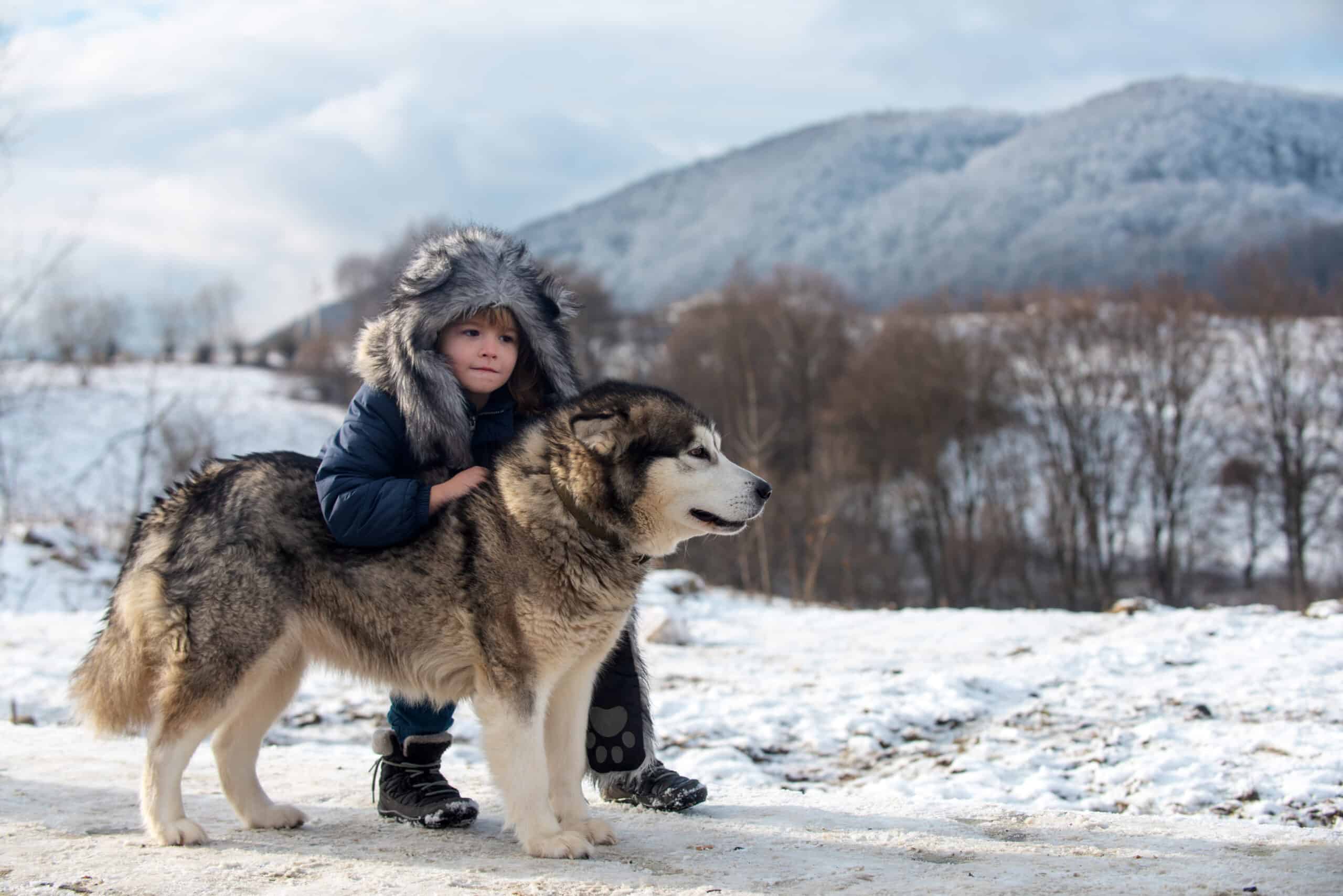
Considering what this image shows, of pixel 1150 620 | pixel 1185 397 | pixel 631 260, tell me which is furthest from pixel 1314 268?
pixel 631 260

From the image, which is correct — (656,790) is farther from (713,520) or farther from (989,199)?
(989,199)

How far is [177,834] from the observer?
148 inches

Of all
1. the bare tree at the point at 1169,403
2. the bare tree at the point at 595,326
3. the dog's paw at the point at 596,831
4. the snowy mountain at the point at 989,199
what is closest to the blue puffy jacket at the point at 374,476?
the dog's paw at the point at 596,831

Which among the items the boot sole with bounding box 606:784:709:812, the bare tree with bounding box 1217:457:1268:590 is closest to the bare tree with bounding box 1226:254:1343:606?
the bare tree with bounding box 1217:457:1268:590

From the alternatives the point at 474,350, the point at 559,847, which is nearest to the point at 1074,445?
the point at 474,350

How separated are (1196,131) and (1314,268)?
187ft

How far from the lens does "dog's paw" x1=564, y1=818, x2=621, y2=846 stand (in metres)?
3.88

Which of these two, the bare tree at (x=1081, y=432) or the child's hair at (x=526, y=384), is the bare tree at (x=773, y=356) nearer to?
the bare tree at (x=1081, y=432)

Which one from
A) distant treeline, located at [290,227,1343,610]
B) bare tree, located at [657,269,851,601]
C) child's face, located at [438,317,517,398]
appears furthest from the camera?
bare tree, located at [657,269,851,601]

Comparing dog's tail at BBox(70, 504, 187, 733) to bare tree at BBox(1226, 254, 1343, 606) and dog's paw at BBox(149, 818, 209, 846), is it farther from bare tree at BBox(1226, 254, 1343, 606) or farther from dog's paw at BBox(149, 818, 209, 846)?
bare tree at BBox(1226, 254, 1343, 606)

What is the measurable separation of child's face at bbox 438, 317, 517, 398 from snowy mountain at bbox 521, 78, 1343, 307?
157ft

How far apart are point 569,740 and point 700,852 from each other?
2.13 ft

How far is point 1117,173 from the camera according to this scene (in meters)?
89.6

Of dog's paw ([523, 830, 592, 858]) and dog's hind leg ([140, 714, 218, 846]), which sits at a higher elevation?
dog's hind leg ([140, 714, 218, 846])
